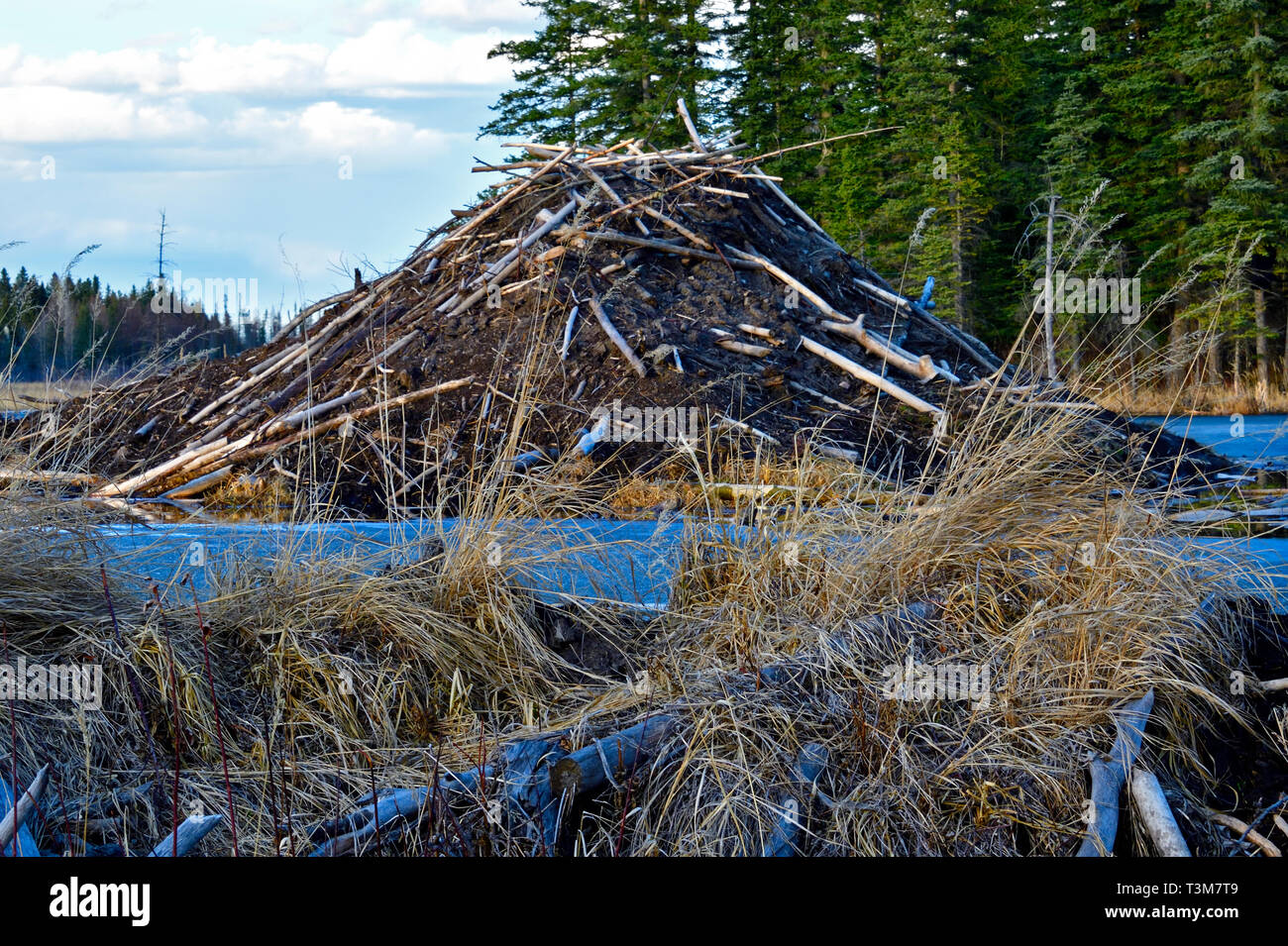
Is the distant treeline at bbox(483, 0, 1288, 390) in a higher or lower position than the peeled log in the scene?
higher

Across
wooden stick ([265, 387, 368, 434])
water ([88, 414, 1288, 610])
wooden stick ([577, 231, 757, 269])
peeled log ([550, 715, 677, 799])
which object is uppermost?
wooden stick ([577, 231, 757, 269])

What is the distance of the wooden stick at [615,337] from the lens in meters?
9.86

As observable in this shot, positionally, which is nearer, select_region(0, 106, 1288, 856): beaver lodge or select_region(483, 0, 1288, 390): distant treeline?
select_region(0, 106, 1288, 856): beaver lodge

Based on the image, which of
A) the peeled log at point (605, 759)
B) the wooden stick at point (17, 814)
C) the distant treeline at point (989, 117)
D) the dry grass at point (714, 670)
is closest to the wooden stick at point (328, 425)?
the dry grass at point (714, 670)

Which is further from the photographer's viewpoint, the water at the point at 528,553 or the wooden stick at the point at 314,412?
the wooden stick at the point at 314,412

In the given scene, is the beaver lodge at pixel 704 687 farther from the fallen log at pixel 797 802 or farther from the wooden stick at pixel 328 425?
the wooden stick at pixel 328 425

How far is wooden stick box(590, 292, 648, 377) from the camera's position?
986 cm

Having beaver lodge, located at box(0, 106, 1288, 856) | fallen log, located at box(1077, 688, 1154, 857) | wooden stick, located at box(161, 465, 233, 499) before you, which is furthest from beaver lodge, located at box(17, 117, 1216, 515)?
fallen log, located at box(1077, 688, 1154, 857)

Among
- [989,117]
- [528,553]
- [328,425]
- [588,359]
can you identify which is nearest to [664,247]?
[588,359]

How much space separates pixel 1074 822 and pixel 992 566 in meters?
1.27

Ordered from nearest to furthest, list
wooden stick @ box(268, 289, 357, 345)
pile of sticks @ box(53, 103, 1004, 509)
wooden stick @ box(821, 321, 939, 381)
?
pile of sticks @ box(53, 103, 1004, 509) < wooden stick @ box(821, 321, 939, 381) < wooden stick @ box(268, 289, 357, 345)

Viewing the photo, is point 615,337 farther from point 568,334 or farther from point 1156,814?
point 1156,814

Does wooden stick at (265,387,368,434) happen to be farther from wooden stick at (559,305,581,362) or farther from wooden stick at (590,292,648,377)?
wooden stick at (590,292,648,377)

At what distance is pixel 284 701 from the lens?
3916 mm
